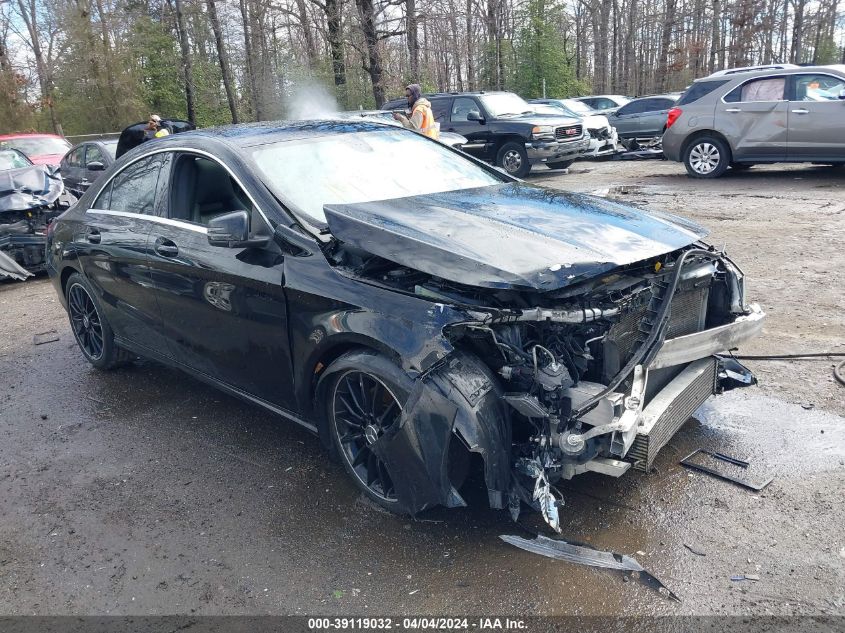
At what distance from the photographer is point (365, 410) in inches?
132

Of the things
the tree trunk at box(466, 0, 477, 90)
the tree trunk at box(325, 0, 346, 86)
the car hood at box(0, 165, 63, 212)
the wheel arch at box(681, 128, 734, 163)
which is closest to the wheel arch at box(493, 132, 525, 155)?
the wheel arch at box(681, 128, 734, 163)

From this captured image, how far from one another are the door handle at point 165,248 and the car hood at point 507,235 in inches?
47.5

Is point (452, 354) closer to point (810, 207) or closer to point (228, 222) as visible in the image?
point (228, 222)

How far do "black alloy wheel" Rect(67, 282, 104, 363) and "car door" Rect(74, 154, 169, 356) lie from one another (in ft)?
1.12

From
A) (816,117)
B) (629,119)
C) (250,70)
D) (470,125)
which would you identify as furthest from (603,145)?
(250,70)

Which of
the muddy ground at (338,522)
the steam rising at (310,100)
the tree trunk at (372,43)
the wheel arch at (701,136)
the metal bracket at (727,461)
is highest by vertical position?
the tree trunk at (372,43)

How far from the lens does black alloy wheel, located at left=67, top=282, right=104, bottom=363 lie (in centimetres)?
549

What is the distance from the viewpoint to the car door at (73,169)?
1410cm

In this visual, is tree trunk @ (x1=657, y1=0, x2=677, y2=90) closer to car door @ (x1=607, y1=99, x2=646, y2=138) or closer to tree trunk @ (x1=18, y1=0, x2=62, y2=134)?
car door @ (x1=607, y1=99, x2=646, y2=138)

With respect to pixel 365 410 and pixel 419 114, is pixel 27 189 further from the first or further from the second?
pixel 365 410

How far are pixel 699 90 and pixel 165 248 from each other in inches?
440

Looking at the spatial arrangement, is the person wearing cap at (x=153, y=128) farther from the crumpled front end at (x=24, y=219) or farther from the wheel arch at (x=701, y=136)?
the wheel arch at (x=701, y=136)

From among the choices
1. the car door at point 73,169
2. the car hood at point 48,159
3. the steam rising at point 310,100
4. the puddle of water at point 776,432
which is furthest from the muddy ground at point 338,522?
the steam rising at point 310,100

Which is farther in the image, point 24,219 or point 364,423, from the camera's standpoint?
point 24,219
